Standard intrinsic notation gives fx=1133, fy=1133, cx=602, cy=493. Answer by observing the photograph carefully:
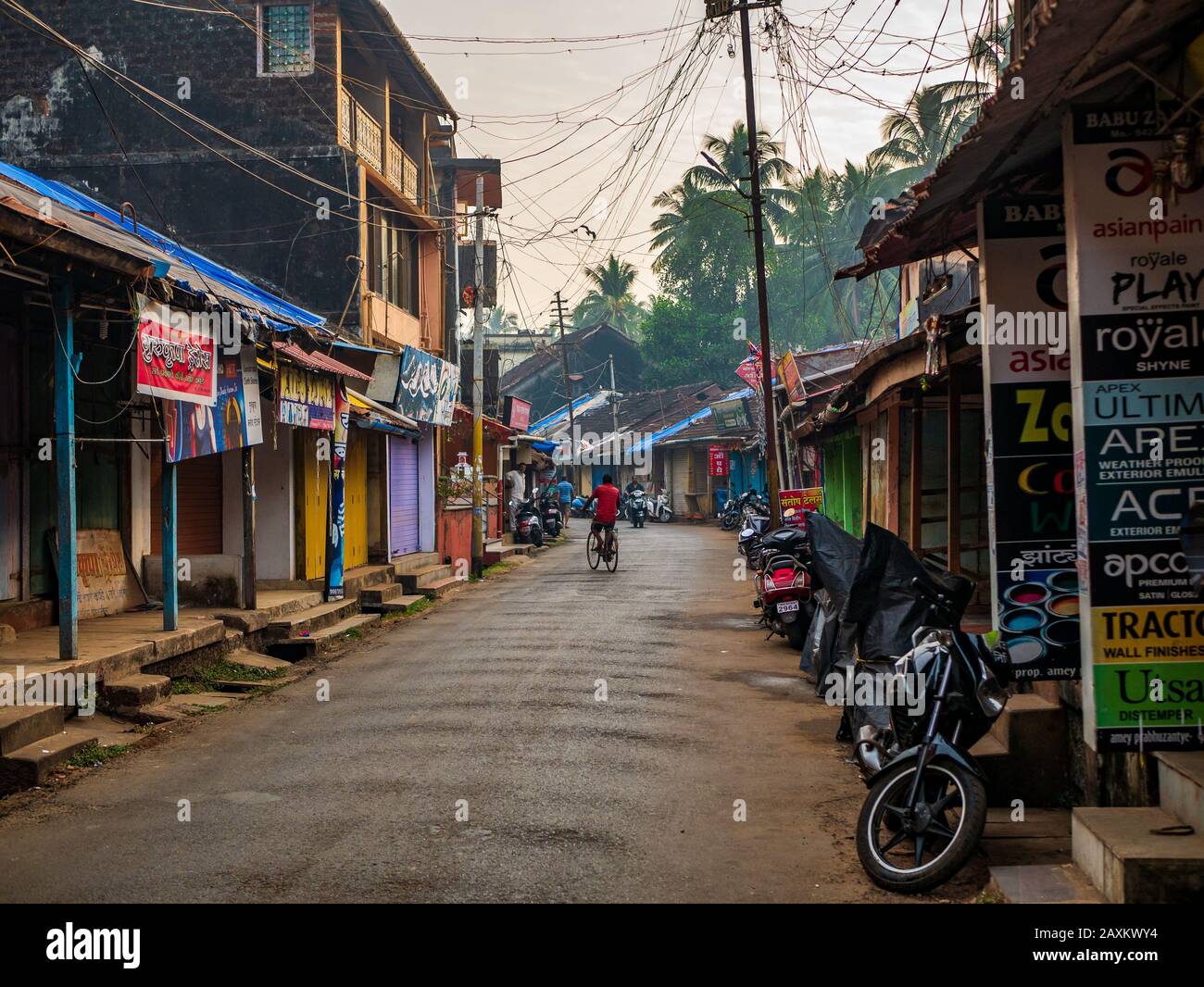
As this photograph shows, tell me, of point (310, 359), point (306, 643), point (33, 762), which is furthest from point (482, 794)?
point (310, 359)

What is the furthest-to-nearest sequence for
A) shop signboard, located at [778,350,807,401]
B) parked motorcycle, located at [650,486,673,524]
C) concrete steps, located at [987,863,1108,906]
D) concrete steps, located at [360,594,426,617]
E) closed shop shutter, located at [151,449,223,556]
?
1. parked motorcycle, located at [650,486,673,524]
2. shop signboard, located at [778,350,807,401]
3. concrete steps, located at [360,594,426,617]
4. closed shop shutter, located at [151,449,223,556]
5. concrete steps, located at [987,863,1108,906]

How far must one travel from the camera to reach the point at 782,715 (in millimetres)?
9438

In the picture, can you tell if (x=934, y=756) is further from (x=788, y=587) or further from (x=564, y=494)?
(x=564, y=494)

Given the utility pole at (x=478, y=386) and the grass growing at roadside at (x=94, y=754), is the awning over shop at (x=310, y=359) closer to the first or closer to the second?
the grass growing at roadside at (x=94, y=754)

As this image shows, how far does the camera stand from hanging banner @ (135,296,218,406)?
9.89 meters

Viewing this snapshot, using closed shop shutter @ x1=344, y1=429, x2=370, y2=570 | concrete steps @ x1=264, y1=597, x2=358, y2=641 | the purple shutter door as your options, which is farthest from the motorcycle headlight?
the purple shutter door

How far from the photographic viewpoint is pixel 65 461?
353 inches

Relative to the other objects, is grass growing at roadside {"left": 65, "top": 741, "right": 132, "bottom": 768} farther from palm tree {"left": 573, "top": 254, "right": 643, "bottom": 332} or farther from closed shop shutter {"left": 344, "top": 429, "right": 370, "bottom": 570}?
palm tree {"left": 573, "top": 254, "right": 643, "bottom": 332}

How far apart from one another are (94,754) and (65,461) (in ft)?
7.89

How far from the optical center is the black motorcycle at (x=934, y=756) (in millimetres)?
5086

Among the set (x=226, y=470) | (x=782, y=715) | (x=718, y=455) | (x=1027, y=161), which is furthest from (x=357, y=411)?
(x=718, y=455)

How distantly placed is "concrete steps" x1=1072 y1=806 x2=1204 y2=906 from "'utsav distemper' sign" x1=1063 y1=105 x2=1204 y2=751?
627 millimetres

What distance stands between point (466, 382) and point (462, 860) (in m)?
29.3
